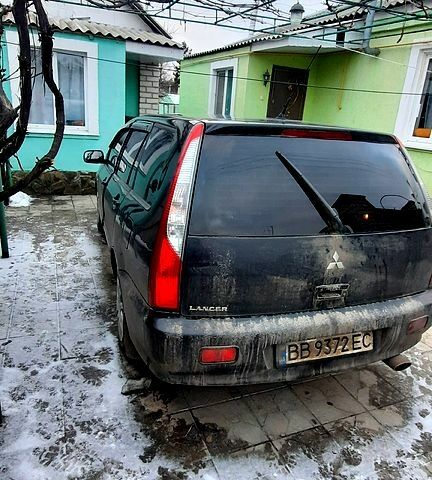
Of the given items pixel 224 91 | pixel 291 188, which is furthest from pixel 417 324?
pixel 224 91

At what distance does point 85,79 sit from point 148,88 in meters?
2.07

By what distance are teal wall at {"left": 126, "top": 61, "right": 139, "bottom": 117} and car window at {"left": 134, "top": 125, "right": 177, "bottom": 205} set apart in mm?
7303

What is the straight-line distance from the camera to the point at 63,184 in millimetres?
7504

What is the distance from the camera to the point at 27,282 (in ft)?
12.5

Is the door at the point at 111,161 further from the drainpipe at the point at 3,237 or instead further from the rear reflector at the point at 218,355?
the rear reflector at the point at 218,355

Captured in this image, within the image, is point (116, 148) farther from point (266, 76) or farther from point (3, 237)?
point (266, 76)

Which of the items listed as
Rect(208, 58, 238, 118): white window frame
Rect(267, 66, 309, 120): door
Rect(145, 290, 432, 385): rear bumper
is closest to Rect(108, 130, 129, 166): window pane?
Rect(145, 290, 432, 385): rear bumper

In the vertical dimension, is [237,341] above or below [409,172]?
below

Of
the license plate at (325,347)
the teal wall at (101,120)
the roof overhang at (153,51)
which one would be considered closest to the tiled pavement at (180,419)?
the license plate at (325,347)

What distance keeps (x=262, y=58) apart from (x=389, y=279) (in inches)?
366

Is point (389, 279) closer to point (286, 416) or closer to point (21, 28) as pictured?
point (286, 416)

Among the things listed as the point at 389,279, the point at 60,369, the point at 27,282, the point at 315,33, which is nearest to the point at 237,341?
the point at 389,279

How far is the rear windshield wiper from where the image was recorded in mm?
1962

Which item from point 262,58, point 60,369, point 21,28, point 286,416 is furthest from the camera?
point 262,58
